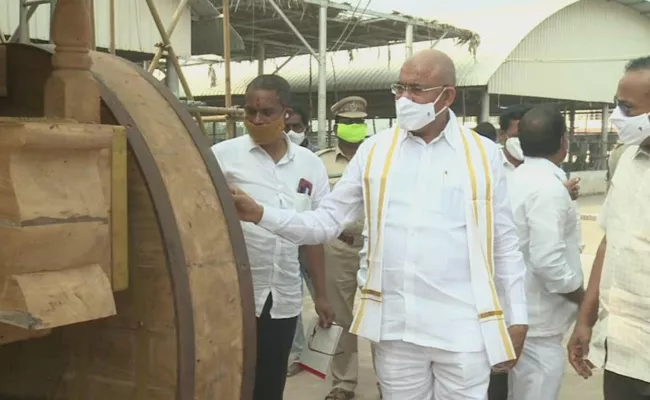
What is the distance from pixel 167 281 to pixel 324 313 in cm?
170

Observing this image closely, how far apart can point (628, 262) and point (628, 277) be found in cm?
5

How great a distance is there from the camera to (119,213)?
5.06 ft

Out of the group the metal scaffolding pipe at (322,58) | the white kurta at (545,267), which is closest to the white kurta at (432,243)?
the white kurta at (545,267)

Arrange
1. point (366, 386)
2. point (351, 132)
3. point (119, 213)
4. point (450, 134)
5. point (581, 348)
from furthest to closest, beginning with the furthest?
point (366, 386) → point (351, 132) → point (581, 348) → point (450, 134) → point (119, 213)

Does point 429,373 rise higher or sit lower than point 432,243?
lower

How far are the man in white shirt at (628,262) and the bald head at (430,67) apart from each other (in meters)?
0.62

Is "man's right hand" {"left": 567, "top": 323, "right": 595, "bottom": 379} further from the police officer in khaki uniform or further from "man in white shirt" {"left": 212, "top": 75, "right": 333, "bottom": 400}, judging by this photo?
the police officer in khaki uniform

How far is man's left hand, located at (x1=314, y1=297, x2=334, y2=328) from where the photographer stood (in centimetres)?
326

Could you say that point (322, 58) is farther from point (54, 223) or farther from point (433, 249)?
point (54, 223)

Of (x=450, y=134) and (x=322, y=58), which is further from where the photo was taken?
(x=322, y=58)

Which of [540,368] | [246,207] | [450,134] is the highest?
[450,134]

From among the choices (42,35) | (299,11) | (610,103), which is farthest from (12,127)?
(610,103)

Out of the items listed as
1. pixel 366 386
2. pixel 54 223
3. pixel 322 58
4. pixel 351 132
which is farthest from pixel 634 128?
pixel 322 58

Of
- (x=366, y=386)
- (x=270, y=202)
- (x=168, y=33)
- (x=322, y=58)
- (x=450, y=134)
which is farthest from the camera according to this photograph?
(x=322, y=58)
